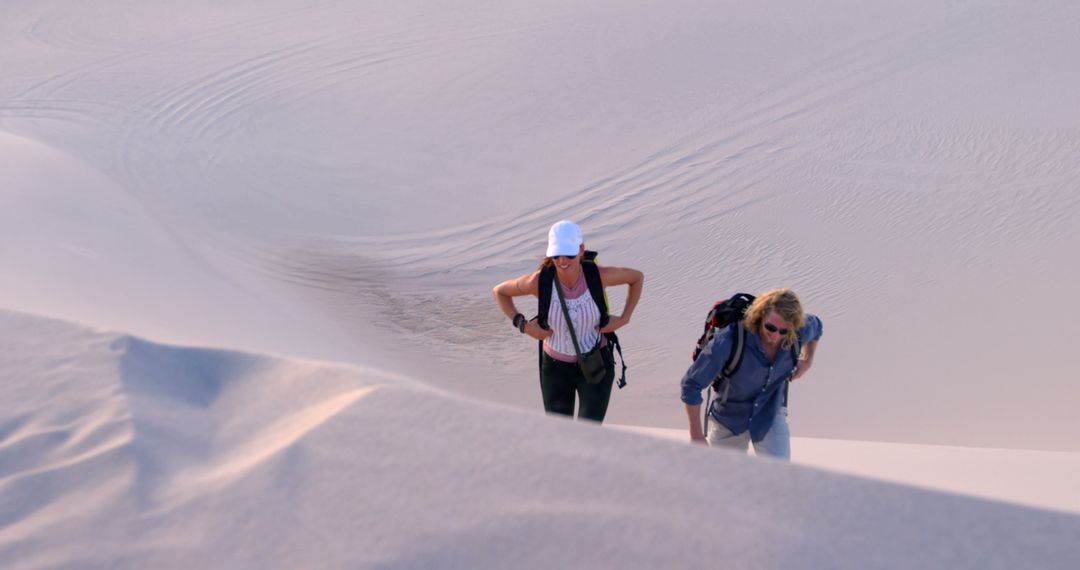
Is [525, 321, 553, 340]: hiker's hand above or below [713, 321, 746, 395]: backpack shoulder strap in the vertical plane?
above

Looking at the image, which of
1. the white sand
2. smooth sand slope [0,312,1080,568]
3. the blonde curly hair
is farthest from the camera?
the blonde curly hair

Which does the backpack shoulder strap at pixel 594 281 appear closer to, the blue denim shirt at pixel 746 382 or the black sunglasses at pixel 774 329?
the blue denim shirt at pixel 746 382

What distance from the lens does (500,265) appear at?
31.5 ft

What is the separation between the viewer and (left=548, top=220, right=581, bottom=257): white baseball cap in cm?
→ 424

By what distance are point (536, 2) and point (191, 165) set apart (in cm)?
654

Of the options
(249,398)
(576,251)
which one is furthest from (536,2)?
(249,398)

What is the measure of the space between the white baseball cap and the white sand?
0.92 m

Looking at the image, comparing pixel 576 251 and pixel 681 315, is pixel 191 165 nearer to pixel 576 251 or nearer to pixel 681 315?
pixel 681 315

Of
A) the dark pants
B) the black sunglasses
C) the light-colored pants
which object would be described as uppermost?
the black sunglasses

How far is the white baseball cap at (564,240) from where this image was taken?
4.24 m

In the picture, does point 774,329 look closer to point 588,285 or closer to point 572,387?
point 588,285

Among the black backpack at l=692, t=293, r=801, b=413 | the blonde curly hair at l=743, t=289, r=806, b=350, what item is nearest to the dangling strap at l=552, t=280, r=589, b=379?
the black backpack at l=692, t=293, r=801, b=413

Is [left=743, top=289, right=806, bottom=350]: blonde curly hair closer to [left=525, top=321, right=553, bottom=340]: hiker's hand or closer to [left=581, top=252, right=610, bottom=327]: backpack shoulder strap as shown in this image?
[left=581, top=252, right=610, bottom=327]: backpack shoulder strap

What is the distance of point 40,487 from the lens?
2.36 meters
